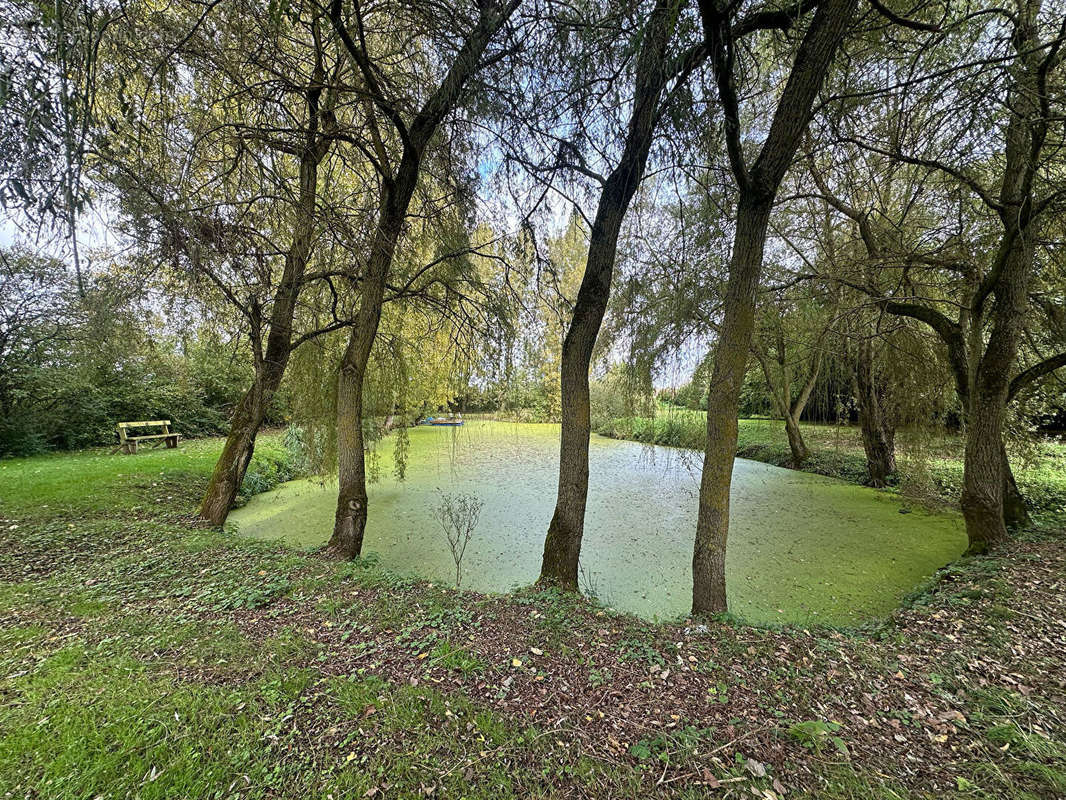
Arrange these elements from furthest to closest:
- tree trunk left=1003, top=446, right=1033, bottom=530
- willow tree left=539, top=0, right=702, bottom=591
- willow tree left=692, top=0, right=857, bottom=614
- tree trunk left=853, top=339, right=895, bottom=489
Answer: tree trunk left=853, top=339, right=895, bottom=489, tree trunk left=1003, top=446, right=1033, bottom=530, willow tree left=539, top=0, right=702, bottom=591, willow tree left=692, top=0, right=857, bottom=614

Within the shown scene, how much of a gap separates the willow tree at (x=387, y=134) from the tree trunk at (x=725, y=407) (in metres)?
1.99

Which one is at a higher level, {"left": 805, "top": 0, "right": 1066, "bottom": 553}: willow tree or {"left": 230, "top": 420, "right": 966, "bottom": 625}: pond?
{"left": 805, "top": 0, "right": 1066, "bottom": 553}: willow tree

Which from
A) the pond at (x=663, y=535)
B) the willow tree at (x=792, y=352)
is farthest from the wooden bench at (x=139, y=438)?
the willow tree at (x=792, y=352)

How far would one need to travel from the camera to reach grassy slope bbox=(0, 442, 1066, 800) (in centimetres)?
111

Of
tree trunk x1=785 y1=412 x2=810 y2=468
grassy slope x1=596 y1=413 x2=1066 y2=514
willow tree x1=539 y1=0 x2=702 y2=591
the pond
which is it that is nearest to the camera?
willow tree x1=539 y1=0 x2=702 y2=591

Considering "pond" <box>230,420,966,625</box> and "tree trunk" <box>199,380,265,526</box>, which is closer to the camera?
"pond" <box>230,420,966,625</box>

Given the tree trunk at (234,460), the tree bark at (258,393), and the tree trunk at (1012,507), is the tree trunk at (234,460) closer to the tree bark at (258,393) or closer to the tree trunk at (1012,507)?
the tree bark at (258,393)

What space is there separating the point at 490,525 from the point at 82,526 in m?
3.82

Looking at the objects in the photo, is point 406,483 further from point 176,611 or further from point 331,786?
point 331,786

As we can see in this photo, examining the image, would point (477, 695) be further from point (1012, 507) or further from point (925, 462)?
point (925, 462)

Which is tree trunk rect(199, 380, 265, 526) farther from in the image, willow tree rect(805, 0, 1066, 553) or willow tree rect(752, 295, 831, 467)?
willow tree rect(805, 0, 1066, 553)

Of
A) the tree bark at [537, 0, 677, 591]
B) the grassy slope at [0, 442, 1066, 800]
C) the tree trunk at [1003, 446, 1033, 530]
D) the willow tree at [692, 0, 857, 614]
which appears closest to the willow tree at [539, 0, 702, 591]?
the tree bark at [537, 0, 677, 591]

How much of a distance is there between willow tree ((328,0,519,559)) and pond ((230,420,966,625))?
996mm

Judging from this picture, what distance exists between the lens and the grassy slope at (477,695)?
1113 millimetres
